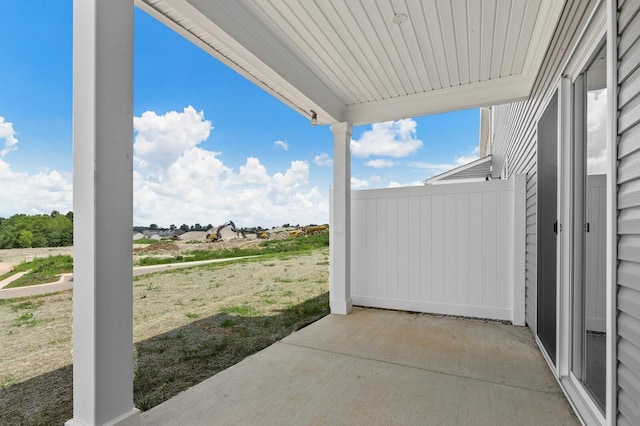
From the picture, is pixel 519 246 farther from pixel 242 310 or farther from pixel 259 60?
pixel 242 310

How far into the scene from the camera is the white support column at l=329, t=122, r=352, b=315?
3.84 m

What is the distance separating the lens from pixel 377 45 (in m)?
2.61

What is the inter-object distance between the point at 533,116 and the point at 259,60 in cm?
242

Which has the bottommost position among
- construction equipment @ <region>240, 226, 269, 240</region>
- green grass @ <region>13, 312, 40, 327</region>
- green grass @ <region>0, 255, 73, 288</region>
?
green grass @ <region>13, 312, 40, 327</region>

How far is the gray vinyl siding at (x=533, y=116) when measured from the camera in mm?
1830

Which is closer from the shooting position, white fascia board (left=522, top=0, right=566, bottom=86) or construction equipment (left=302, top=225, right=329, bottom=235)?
white fascia board (left=522, top=0, right=566, bottom=86)

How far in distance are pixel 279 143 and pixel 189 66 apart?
446 cm

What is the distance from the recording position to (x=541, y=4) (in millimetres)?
2125

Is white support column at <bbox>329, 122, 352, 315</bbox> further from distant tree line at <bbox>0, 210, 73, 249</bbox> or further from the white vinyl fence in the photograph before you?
distant tree line at <bbox>0, 210, 73, 249</bbox>

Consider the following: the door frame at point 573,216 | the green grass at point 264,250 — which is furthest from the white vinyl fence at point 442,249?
the green grass at point 264,250

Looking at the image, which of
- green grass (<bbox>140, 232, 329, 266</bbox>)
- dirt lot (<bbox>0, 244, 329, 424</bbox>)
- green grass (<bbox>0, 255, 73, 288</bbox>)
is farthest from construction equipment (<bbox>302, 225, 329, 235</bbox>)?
green grass (<bbox>0, 255, 73, 288</bbox>)

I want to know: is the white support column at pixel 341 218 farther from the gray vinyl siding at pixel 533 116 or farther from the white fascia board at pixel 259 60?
the gray vinyl siding at pixel 533 116

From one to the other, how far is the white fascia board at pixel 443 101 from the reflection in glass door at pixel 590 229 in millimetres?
1360

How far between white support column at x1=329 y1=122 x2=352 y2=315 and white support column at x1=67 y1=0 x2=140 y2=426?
260 cm
